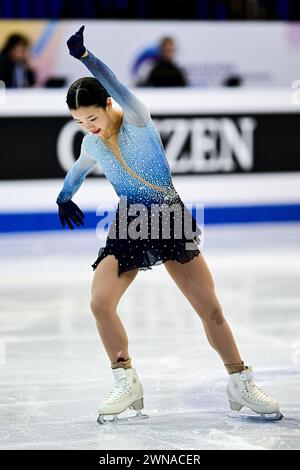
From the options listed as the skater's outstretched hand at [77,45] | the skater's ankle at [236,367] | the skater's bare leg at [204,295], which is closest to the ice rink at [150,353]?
the skater's ankle at [236,367]

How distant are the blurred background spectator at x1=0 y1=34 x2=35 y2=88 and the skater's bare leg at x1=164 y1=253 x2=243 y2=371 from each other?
6113 millimetres

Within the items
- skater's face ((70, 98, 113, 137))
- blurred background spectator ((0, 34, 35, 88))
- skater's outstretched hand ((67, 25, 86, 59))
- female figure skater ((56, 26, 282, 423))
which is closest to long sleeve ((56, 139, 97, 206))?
female figure skater ((56, 26, 282, 423))

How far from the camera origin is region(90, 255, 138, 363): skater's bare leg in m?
3.38

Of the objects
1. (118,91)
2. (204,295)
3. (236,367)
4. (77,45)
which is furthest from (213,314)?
(77,45)

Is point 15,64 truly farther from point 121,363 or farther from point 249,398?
point 249,398

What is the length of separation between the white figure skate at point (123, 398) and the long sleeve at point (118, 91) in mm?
878

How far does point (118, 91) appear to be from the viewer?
3.14m

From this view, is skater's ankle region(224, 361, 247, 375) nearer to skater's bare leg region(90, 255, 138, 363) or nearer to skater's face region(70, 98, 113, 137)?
skater's bare leg region(90, 255, 138, 363)

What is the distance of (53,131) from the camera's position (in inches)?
341

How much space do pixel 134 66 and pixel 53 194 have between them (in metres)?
2.83

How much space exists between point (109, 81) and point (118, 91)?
0.15 ft

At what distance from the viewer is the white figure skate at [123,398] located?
135 inches
